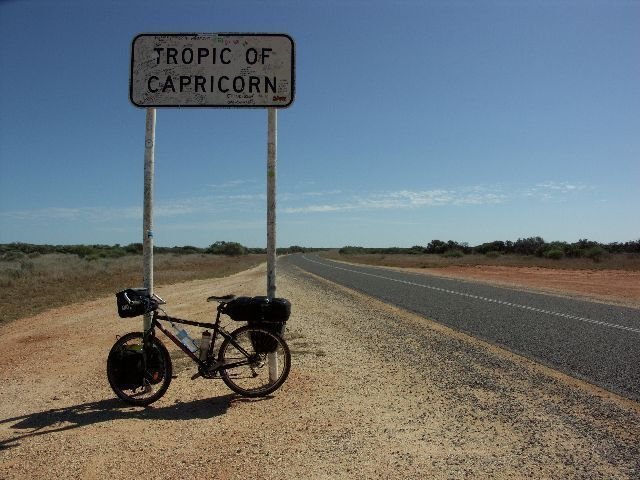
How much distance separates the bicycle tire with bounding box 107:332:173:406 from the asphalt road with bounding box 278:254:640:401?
16.7 ft

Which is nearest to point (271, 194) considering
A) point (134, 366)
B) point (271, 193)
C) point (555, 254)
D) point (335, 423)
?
point (271, 193)

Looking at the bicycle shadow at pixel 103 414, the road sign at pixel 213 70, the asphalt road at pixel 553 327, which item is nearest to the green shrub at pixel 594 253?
the asphalt road at pixel 553 327

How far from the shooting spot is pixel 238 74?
5730mm

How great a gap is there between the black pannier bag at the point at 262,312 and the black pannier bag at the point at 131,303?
0.85 meters

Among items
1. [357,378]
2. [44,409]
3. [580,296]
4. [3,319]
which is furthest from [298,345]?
[580,296]

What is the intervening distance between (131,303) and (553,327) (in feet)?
29.3

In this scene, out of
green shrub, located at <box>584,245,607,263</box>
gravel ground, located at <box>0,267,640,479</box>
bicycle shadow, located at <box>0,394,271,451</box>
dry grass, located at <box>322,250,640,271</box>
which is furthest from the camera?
green shrub, located at <box>584,245,607,263</box>

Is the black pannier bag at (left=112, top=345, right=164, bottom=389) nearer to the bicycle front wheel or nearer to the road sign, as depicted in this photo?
the bicycle front wheel

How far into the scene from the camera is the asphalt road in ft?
24.1

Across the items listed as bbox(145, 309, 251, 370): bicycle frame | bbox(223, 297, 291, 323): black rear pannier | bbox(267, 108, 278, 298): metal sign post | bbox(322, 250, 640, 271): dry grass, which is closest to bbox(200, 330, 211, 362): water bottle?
bbox(145, 309, 251, 370): bicycle frame

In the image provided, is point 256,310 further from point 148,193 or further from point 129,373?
point 148,193

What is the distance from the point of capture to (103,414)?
16.5 feet

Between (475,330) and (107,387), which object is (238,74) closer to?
(107,387)

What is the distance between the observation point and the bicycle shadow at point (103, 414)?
15.4 ft
